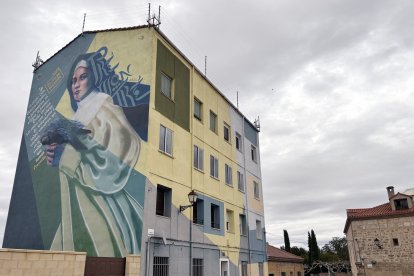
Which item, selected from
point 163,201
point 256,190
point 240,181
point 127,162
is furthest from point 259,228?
point 127,162

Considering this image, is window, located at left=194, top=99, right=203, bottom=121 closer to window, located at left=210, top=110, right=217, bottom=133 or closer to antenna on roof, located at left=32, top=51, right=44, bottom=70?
window, located at left=210, top=110, right=217, bottom=133

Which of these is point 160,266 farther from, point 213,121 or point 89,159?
point 213,121

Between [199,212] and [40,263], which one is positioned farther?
[199,212]

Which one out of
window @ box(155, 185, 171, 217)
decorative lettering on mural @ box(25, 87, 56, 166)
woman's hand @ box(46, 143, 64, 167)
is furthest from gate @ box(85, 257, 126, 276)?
decorative lettering on mural @ box(25, 87, 56, 166)

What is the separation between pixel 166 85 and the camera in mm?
18172

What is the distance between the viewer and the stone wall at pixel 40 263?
9.10 meters

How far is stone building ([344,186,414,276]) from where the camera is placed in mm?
36250

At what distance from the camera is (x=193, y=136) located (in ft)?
64.4

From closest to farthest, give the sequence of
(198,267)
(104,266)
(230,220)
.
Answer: (104,266)
(198,267)
(230,220)

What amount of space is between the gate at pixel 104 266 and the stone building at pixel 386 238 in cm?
3279

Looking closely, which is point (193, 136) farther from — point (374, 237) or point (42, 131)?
point (374, 237)

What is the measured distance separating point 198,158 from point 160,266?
657 cm

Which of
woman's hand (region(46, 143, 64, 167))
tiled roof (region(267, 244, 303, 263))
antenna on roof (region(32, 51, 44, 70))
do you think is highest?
antenna on roof (region(32, 51, 44, 70))

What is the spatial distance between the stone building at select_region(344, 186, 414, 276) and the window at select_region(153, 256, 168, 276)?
29.7 metres
